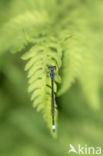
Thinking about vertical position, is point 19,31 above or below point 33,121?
above

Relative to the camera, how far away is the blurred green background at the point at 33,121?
1.30m

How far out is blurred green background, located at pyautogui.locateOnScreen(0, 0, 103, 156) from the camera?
4.25 feet

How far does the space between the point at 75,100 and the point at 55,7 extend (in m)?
0.63

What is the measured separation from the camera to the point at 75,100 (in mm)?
1353

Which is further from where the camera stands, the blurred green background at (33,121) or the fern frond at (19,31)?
the blurred green background at (33,121)

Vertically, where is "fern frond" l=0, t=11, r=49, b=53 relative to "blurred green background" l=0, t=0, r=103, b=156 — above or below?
above

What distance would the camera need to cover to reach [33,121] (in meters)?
1.39

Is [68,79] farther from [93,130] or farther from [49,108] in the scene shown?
[93,130]

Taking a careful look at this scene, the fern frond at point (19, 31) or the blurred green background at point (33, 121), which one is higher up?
the fern frond at point (19, 31)

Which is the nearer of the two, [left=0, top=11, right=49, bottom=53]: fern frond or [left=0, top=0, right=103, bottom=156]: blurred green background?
[left=0, top=11, right=49, bottom=53]: fern frond

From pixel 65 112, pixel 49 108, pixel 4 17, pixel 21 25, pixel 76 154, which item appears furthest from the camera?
pixel 65 112

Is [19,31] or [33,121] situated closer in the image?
[19,31]

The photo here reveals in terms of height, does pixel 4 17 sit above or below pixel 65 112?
above

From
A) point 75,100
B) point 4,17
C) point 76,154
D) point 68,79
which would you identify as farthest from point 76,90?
point 4,17
